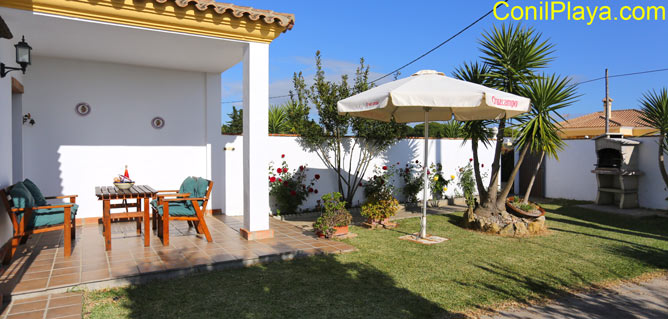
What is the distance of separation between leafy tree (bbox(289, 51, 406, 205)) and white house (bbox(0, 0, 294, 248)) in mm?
1801

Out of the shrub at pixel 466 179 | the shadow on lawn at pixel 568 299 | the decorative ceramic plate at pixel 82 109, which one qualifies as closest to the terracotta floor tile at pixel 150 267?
the shadow on lawn at pixel 568 299

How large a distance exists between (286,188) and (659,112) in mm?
7948

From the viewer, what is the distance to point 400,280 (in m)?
4.43

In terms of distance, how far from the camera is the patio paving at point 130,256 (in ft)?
13.5

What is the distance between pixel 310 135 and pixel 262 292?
4.92 m

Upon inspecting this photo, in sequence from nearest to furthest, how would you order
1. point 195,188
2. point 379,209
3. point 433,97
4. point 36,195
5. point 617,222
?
point 433,97 → point 36,195 → point 195,188 → point 379,209 → point 617,222

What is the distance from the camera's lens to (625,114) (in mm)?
27422

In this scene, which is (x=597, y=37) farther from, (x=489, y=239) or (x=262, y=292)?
(x=262, y=292)

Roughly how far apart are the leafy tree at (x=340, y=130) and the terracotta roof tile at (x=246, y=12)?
8.21 feet

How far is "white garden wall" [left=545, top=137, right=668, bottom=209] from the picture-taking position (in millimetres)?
9719

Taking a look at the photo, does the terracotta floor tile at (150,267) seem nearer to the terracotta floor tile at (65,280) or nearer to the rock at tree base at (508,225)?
the terracotta floor tile at (65,280)

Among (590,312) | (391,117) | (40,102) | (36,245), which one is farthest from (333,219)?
(40,102)

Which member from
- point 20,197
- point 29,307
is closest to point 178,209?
point 20,197

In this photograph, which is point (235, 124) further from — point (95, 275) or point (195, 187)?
point (95, 275)
